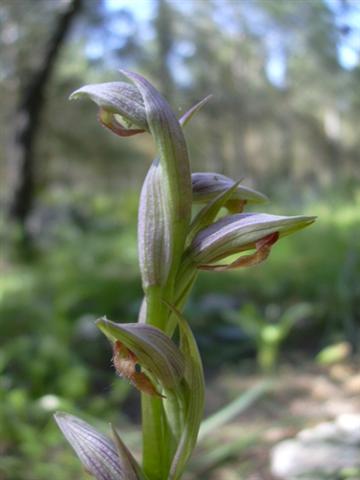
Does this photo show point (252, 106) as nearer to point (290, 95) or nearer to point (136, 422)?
point (290, 95)

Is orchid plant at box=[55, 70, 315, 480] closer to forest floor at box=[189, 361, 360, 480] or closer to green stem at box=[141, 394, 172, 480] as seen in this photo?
green stem at box=[141, 394, 172, 480]

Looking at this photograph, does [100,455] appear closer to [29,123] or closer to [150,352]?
[150,352]

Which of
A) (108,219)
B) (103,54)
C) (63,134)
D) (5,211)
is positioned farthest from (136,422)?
(63,134)

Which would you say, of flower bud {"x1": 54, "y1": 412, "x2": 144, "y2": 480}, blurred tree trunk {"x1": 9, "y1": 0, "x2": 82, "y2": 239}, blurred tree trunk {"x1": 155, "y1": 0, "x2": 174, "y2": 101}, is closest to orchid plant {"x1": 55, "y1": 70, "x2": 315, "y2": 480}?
flower bud {"x1": 54, "y1": 412, "x2": 144, "y2": 480}

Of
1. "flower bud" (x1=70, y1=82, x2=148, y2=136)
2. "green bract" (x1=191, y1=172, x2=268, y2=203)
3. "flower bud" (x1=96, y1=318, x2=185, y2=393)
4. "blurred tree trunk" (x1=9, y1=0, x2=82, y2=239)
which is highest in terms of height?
"blurred tree trunk" (x1=9, y1=0, x2=82, y2=239)

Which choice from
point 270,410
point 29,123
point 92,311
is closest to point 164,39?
point 29,123
